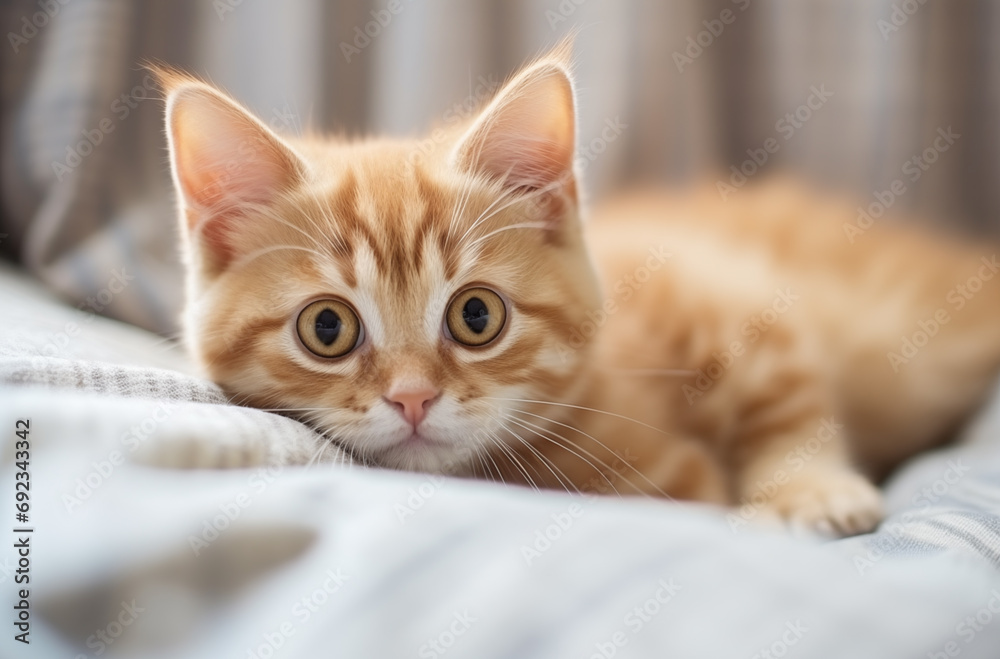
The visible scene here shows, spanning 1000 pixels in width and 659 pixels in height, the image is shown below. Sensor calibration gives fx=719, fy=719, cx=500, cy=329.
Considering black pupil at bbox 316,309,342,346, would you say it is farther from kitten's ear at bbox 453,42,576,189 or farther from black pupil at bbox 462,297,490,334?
kitten's ear at bbox 453,42,576,189

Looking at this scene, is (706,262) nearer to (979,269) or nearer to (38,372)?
(979,269)

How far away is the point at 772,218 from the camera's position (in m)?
1.46

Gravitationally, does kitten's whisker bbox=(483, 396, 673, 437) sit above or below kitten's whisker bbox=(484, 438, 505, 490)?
above

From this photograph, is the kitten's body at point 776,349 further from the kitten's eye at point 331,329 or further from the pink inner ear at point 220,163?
the pink inner ear at point 220,163

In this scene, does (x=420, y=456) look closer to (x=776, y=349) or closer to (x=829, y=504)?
(x=829, y=504)

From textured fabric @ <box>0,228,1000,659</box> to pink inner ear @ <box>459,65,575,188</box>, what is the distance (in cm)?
44

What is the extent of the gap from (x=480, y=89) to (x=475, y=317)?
80cm

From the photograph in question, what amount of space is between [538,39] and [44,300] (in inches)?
41.4

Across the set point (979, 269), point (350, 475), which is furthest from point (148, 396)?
point (979, 269)

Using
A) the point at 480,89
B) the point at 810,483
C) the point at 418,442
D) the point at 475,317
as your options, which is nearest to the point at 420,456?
the point at 418,442

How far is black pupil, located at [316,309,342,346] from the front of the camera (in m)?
0.82

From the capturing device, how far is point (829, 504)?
35.3 inches

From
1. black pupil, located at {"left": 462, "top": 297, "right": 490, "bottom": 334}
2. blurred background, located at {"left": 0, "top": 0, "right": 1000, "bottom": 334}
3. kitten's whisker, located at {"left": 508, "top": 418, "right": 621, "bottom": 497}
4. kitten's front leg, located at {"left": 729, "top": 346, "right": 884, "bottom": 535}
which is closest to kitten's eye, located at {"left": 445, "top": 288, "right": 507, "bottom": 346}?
black pupil, located at {"left": 462, "top": 297, "right": 490, "bottom": 334}

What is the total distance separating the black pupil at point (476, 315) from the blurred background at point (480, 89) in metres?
0.65
